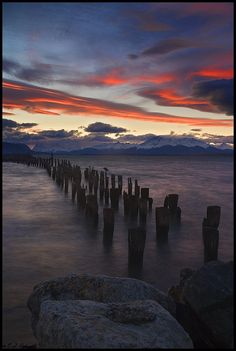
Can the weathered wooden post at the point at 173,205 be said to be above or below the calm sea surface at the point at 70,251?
above

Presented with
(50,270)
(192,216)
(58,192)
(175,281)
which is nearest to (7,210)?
(58,192)

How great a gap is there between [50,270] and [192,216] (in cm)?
1196

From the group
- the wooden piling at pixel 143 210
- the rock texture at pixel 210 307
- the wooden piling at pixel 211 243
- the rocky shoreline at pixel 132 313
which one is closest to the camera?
the rocky shoreline at pixel 132 313

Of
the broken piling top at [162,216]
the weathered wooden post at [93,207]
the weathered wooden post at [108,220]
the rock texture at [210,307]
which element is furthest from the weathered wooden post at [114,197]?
the rock texture at [210,307]

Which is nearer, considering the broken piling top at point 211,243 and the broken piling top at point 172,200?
the broken piling top at point 211,243

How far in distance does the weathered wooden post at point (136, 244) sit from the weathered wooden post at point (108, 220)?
3056 millimetres

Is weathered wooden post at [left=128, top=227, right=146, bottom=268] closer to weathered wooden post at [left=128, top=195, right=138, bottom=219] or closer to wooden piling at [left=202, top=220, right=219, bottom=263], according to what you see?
wooden piling at [left=202, top=220, right=219, bottom=263]

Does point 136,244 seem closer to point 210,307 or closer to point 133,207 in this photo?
point 210,307

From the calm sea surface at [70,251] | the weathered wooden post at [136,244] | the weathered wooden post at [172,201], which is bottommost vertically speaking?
the calm sea surface at [70,251]

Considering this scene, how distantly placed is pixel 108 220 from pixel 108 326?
32.7ft

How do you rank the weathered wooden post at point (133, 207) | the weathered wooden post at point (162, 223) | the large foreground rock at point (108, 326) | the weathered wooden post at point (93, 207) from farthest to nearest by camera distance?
the weathered wooden post at point (133, 207)
the weathered wooden post at point (93, 207)
the weathered wooden post at point (162, 223)
the large foreground rock at point (108, 326)

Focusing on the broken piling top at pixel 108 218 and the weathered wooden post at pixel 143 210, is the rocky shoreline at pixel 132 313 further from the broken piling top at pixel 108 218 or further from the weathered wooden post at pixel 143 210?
the weathered wooden post at pixel 143 210

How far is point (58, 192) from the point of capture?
106ft

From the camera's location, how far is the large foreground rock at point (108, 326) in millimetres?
4363
